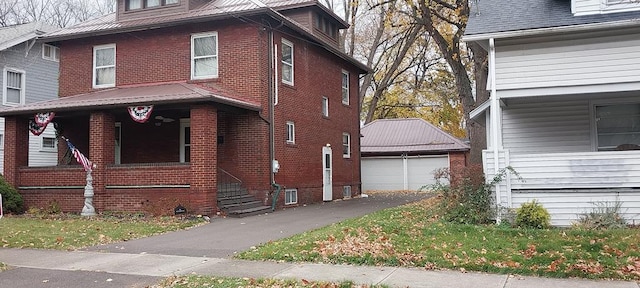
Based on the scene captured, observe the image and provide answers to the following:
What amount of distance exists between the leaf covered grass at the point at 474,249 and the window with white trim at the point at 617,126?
187 inches

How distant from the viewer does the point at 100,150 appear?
16.1m

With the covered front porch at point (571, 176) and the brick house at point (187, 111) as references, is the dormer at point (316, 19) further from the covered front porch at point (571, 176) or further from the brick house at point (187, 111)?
the covered front porch at point (571, 176)

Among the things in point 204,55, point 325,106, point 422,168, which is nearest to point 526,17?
point 204,55

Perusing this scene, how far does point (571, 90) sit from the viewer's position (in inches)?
480

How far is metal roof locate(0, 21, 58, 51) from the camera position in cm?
2419

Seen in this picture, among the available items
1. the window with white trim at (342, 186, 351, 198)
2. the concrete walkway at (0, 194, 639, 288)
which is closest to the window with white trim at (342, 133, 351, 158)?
the window with white trim at (342, 186, 351, 198)

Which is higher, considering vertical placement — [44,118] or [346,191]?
[44,118]

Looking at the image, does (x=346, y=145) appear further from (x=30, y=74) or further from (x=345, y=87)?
(x=30, y=74)

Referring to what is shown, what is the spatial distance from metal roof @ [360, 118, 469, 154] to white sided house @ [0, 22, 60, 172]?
16.1 metres

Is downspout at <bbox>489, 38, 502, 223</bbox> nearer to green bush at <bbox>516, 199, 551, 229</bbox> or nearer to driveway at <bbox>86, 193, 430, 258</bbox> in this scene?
green bush at <bbox>516, 199, 551, 229</bbox>

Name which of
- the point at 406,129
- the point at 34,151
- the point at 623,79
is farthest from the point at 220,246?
the point at 406,129

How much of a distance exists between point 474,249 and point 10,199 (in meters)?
13.8

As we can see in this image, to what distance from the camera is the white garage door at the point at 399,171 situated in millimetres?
30375

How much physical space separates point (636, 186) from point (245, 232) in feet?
26.7
